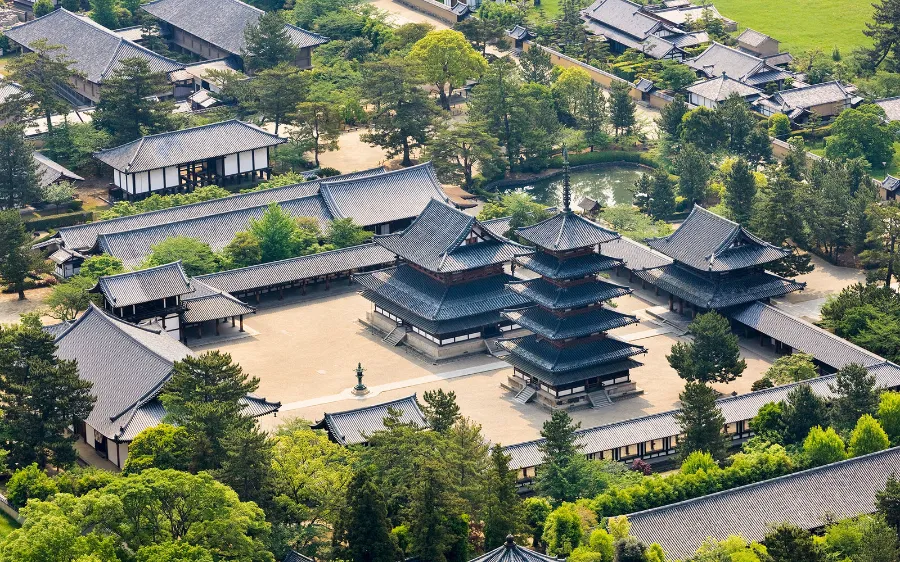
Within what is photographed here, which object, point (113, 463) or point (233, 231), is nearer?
point (113, 463)

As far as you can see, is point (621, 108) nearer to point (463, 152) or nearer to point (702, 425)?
point (463, 152)

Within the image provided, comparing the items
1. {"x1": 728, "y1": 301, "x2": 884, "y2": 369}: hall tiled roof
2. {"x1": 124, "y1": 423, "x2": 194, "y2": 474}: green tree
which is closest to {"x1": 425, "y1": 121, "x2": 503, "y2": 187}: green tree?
{"x1": 728, "y1": 301, "x2": 884, "y2": 369}: hall tiled roof

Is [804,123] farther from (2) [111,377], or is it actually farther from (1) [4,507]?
(1) [4,507]

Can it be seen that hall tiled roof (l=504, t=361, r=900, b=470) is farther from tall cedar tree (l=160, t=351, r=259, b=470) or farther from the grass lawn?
the grass lawn

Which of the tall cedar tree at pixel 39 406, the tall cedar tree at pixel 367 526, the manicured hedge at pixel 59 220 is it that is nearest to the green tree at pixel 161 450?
the tall cedar tree at pixel 39 406

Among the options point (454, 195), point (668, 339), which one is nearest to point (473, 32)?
point (454, 195)

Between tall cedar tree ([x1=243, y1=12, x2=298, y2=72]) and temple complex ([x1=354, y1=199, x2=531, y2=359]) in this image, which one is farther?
tall cedar tree ([x1=243, y1=12, x2=298, y2=72])

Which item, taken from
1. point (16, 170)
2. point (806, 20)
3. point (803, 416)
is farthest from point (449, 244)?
point (806, 20)
